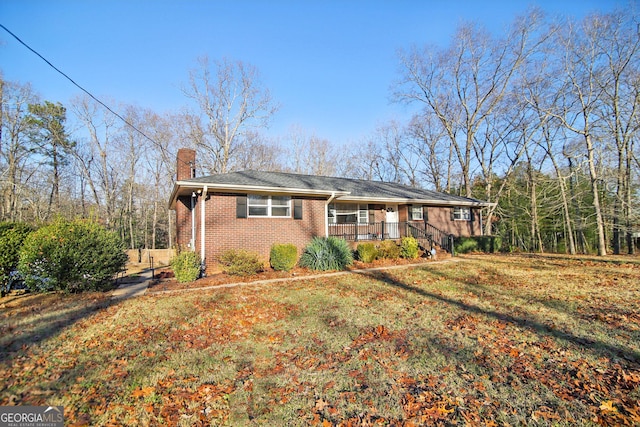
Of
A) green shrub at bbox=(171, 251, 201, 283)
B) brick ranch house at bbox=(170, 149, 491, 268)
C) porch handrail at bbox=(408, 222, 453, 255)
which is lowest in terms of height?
green shrub at bbox=(171, 251, 201, 283)

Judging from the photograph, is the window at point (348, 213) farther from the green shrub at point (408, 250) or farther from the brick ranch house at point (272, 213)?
the green shrub at point (408, 250)

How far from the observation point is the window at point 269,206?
36.8 ft

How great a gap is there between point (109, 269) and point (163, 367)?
19.8 ft

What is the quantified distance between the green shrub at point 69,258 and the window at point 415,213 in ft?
45.7

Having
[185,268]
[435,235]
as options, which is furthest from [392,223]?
[185,268]

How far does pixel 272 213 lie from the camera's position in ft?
37.8

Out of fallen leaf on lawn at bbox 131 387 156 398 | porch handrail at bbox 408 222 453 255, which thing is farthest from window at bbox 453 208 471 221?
fallen leaf on lawn at bbox 131 387 156 398

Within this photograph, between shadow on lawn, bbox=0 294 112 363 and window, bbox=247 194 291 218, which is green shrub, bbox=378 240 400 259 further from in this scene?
shadow on lawn, bbox=0 294 112 363

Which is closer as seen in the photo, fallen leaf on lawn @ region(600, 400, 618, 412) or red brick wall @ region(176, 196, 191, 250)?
fallen leaf on lawn @ region(600, 400, 618, 412)

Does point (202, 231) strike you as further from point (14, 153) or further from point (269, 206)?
point (14, 153)

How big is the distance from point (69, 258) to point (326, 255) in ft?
24.4

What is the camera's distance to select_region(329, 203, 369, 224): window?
15.1 m

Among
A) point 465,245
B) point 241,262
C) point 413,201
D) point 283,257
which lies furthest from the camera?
point 465,245

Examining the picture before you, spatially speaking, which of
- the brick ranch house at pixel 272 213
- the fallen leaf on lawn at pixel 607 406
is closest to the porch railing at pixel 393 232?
the brick ranch house at pixel 272 213
